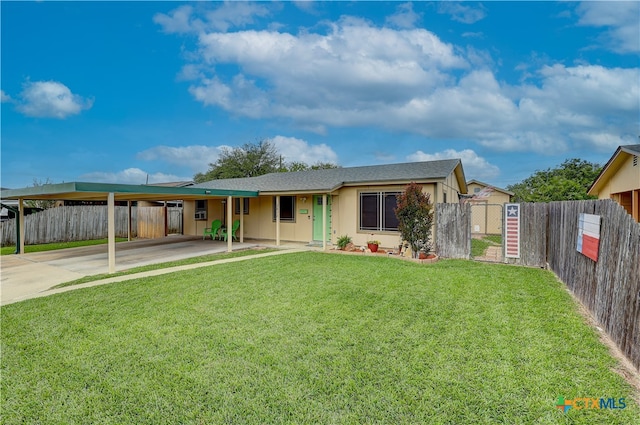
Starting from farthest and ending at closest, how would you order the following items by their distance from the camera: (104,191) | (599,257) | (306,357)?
(104,191)
(599,257)
(306,357)

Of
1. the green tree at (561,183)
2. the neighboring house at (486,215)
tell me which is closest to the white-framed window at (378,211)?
the neighboring house at (486,215)

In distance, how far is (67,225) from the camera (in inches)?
637

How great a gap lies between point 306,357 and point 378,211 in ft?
29.2

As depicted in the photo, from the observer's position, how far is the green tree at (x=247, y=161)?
→ 3672cm

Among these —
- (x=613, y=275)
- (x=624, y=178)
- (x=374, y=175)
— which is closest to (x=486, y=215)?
(x=624, y=178)

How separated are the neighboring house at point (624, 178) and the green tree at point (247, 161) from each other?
98.1ft


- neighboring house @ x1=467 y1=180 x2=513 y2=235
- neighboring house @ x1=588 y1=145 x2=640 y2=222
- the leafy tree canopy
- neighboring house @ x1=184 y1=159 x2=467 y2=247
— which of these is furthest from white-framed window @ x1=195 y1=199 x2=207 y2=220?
the leafy tree canopy

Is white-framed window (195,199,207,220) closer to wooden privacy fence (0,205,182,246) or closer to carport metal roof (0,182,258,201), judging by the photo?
wooden privacy fence (0,205,182,246)

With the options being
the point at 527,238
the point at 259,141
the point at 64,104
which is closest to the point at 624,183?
the point at 527,238

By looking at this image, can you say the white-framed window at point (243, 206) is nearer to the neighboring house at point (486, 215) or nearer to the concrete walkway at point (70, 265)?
the concrete walkway at point (70, 265)

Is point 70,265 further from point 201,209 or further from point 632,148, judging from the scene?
point 632,148

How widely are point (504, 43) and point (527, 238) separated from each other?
8827mm

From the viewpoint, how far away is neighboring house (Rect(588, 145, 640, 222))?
9922 millimetres

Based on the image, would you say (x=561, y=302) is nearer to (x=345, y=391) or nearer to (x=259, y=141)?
(x=345, y=391)
